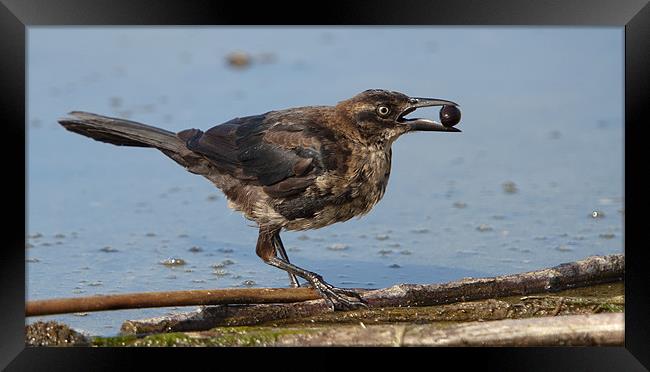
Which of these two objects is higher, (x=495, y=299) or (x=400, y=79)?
(x=400, y=79)

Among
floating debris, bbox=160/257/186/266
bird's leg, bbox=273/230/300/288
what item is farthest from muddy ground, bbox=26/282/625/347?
floating debris, bbox=160/257/186/266

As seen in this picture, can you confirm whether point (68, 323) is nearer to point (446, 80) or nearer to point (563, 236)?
point (563, 236)

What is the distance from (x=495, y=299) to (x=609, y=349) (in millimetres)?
1072

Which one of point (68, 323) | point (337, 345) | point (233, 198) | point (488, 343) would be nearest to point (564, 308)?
point (488, 343)

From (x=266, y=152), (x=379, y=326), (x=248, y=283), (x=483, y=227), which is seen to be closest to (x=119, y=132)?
(x=266, y=152)

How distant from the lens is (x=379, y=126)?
8.01 metres

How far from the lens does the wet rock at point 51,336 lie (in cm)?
704

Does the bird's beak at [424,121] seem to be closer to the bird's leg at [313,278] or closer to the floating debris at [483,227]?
the bird's leg at [313,278]

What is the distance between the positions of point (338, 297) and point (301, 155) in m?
0.92

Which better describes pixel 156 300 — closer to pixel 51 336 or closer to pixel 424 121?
pixel 51 336

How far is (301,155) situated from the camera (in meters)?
7.95

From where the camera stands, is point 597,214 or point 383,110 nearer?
point 383,110

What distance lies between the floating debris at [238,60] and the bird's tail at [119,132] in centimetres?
399

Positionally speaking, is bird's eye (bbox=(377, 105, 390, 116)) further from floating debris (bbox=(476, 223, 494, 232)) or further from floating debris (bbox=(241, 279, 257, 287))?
floating debris (bbox=(476, 223, 494, 232))
